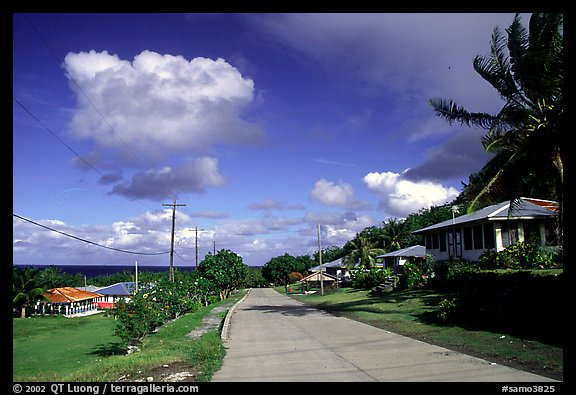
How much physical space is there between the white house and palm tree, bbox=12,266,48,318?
1440 inches

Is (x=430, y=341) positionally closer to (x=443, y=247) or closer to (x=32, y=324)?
(x=443, y=247)

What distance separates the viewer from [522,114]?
17250 mm

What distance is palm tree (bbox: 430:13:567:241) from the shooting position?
595 inches

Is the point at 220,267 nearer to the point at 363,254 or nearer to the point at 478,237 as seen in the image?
the point at 478,237

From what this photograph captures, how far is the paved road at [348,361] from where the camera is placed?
8.35 meters

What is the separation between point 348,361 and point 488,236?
20.6 m

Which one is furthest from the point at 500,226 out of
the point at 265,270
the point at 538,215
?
the point at 265,270

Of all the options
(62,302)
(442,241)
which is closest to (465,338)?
(442,241)

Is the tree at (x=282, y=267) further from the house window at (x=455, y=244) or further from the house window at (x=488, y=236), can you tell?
the house window at (x=488, y=236)

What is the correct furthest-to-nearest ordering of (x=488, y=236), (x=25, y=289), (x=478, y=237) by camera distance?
(x=25, y=289) < (x=478, y=237) < (x=488, y=236)

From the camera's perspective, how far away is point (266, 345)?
13.4 meters

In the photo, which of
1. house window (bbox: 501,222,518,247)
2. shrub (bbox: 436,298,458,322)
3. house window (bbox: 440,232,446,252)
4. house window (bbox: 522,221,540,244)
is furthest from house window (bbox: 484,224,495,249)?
shrub (bbox: 436,298,458,322)

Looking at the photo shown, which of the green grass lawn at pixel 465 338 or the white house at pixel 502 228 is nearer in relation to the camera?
the green grass lawn at pixel 465 338

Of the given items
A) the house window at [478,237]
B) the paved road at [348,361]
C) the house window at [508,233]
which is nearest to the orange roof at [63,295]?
the paved road at [348,361]
